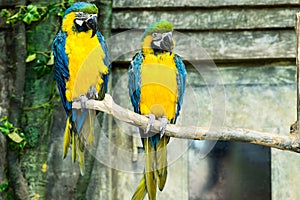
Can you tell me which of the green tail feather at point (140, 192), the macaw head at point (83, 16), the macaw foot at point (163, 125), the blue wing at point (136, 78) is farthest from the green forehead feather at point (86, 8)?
the green tail feather at point (140, 192)

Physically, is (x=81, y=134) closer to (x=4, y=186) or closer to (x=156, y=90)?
(x=156, y=90)

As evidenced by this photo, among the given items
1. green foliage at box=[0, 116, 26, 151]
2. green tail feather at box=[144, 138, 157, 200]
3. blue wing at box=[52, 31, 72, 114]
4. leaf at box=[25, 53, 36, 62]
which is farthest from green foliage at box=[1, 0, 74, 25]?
green tail feather at box=[144, 138, 157, 200]

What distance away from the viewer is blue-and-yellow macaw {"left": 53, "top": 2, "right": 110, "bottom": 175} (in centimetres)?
260

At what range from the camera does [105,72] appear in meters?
2.70

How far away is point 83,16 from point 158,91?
17.2 inches

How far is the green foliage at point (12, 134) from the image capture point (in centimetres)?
368

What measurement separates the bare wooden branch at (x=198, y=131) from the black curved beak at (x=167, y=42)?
0.28 meters

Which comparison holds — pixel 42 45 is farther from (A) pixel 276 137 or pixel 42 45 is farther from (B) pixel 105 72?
(A) pixel 276 137

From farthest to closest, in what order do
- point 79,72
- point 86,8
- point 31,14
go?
point 31,14, point 79,72, point 86,8

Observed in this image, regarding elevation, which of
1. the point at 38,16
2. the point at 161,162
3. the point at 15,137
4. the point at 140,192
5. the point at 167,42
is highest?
the point at 38,16

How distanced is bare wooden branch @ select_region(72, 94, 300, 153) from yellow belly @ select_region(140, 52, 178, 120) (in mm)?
135

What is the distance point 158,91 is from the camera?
2.67m

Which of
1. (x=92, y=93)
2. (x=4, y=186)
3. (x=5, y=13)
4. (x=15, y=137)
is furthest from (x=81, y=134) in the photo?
(x=5, y=13)

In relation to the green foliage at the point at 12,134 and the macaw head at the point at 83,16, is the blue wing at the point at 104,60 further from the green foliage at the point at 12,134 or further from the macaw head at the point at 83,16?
Result: the green foliage at the point at 12,134
